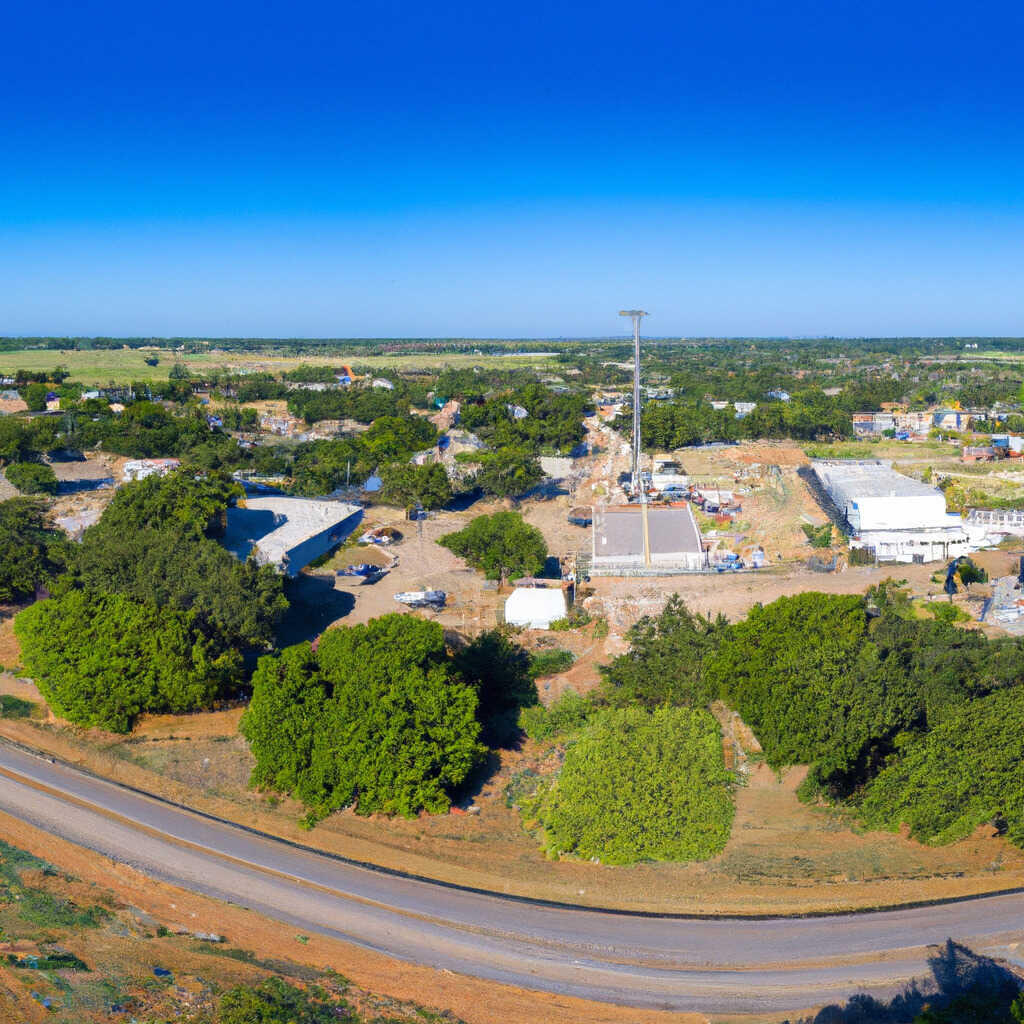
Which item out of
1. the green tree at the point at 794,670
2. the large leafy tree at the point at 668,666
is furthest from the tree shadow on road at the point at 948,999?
the large leafy tree at the point at 668,666

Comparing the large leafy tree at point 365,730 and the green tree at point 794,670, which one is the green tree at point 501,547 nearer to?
the green tree at point 794,670

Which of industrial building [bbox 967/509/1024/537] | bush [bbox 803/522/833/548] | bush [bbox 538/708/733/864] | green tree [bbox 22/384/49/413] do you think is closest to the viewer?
bush [bbox 538/708/733/864]

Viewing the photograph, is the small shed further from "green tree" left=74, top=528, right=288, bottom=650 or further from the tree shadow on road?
the tree shadow on road

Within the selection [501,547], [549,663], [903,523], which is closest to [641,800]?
[549,663]

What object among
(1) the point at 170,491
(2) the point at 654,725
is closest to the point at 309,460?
(1) the point at 170,491

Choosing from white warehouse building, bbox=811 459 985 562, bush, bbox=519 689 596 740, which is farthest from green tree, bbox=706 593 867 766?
white warehouse building, bbox=811 459 985 562

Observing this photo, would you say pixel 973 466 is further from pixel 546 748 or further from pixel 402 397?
pixel 402 397
